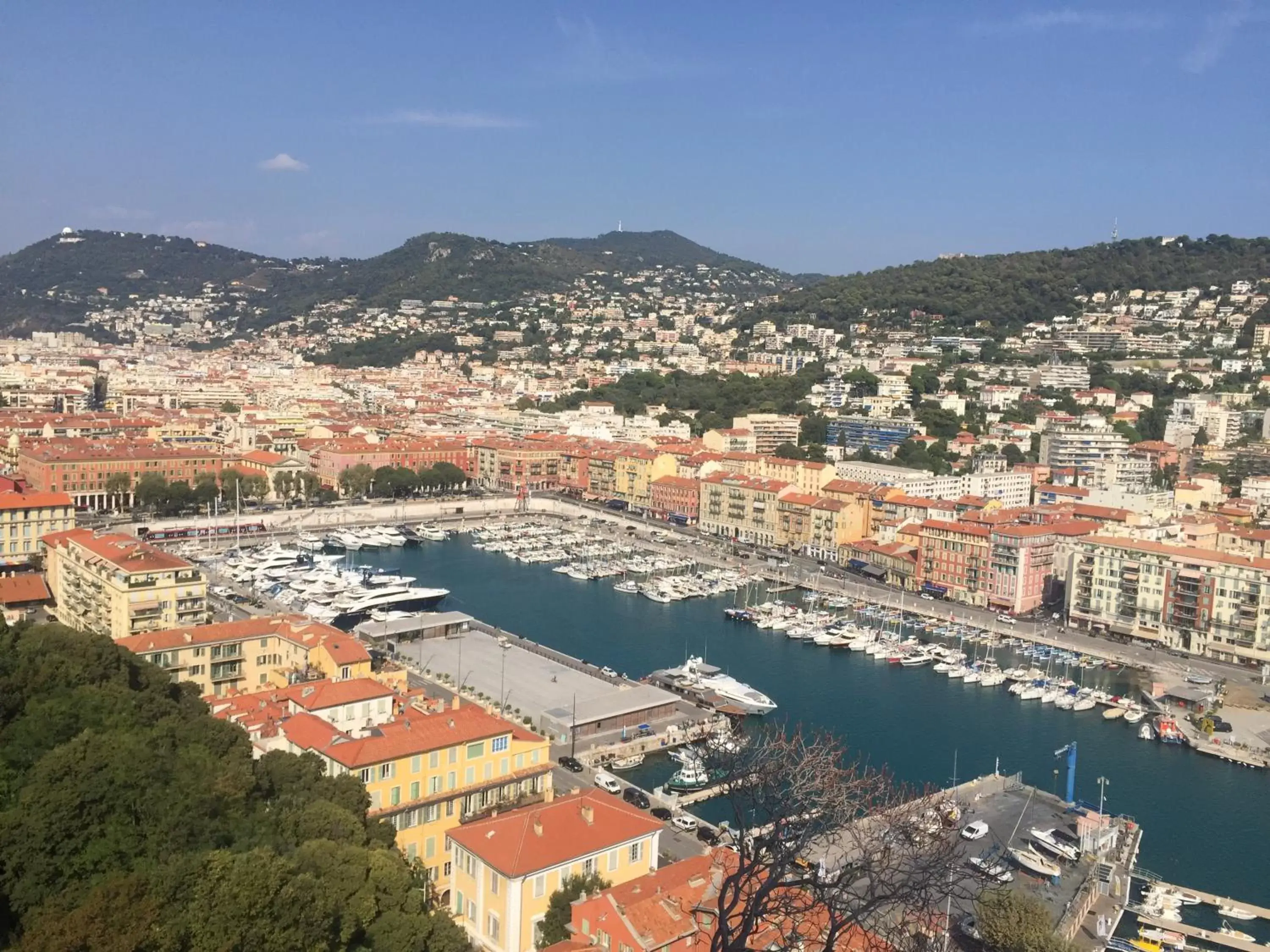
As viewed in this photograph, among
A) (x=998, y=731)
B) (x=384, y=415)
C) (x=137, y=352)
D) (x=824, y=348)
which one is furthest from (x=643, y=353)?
(x=998, y=731)

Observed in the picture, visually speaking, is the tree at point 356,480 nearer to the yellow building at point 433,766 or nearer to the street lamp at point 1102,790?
the yellow building at point 433,766

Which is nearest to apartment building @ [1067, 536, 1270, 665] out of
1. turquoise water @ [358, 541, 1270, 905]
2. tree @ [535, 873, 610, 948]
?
turquoise water @ [358, 541, 1270, 905]

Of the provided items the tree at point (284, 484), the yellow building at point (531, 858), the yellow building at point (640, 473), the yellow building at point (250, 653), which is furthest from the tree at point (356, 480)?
the yellow building at point (531, 858)

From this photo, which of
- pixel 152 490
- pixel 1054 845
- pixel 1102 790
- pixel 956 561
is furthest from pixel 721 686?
pixel 152 490

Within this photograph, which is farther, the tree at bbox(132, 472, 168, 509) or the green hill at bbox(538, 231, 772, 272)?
the green hill at bbox(538, 231, 772, 272)

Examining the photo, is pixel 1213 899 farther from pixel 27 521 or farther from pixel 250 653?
pixel 27 521

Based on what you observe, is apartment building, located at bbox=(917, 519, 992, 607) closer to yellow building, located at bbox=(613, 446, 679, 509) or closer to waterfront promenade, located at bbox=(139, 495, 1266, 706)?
waterfront promenade, located at bbox=(139, 495, 1266, 706)
